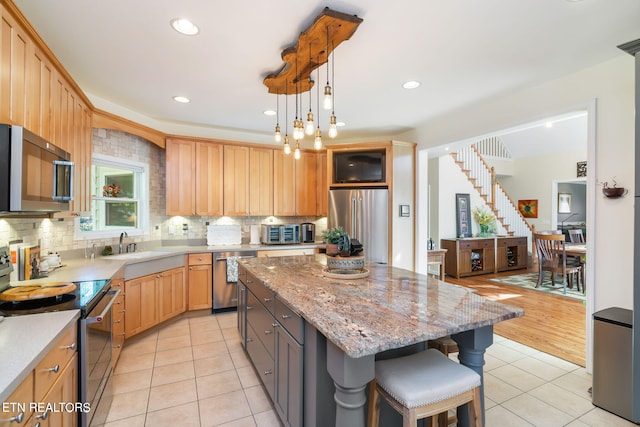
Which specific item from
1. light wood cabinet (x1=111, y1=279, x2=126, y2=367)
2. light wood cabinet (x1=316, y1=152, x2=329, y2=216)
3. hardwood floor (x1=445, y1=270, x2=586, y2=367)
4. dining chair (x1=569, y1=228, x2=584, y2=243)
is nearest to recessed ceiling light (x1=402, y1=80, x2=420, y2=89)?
light wood cabinet (x1=316, y1=152, x2=329, y2=216)

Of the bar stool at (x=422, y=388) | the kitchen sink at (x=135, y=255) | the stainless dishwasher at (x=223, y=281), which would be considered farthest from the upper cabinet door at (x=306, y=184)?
the bar stool at (x=422, y=388)

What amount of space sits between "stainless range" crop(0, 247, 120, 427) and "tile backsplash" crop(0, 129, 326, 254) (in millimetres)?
605

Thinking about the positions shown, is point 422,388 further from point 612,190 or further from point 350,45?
point 612,190

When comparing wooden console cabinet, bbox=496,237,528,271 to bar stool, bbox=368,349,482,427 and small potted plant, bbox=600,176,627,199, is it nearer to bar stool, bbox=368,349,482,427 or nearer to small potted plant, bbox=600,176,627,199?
small potted plant, bbox=600,176,627,199

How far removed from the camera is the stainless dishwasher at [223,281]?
4.20 m

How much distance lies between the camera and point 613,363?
212 centimetres

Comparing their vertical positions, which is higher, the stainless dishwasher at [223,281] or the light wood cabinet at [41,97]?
the light wood cabinet at [41,97]

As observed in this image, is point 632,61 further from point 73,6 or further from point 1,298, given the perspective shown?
point 1,298

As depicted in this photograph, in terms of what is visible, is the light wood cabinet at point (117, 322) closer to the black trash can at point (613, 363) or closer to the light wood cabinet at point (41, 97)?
the light wood cabinet at point (41, 97)

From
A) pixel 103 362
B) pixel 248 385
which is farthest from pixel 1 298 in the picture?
pixel 248 385

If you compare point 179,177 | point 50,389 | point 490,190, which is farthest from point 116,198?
point 490,190

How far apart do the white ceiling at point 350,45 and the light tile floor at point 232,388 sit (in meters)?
2.68

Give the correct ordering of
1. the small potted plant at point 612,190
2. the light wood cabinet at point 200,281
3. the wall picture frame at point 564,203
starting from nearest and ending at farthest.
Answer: the small potted plant at point 612,190, the light wood cabinet at point 200,281, the wall picture frame at point 564,203

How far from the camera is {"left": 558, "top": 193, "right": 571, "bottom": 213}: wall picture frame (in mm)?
8770
